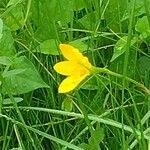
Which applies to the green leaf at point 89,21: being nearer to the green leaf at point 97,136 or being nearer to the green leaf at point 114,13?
the green leaf at point 114,13

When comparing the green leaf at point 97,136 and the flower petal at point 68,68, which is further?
the green leaf at point 97,136

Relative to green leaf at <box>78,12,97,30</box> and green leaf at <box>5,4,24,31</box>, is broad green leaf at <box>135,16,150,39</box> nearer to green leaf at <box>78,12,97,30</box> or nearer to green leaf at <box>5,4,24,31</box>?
green leaf at <box>78,12,97,30</box>

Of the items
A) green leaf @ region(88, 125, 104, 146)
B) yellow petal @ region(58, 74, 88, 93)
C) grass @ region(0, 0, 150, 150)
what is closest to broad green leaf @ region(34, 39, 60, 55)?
grass @ region(0, 0, 150, 150)

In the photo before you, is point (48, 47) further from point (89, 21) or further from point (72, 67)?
point (72, 67)

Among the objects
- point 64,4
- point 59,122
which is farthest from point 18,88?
point 64,4

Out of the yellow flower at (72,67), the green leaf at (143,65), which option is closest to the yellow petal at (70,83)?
the yellow flower at (72,67)

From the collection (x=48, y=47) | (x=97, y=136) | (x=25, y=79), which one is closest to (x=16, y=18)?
(x=48, y=47)

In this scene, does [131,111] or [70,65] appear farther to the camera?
[131,111]

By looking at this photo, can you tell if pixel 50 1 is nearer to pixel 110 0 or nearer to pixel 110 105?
pixel 110 0
